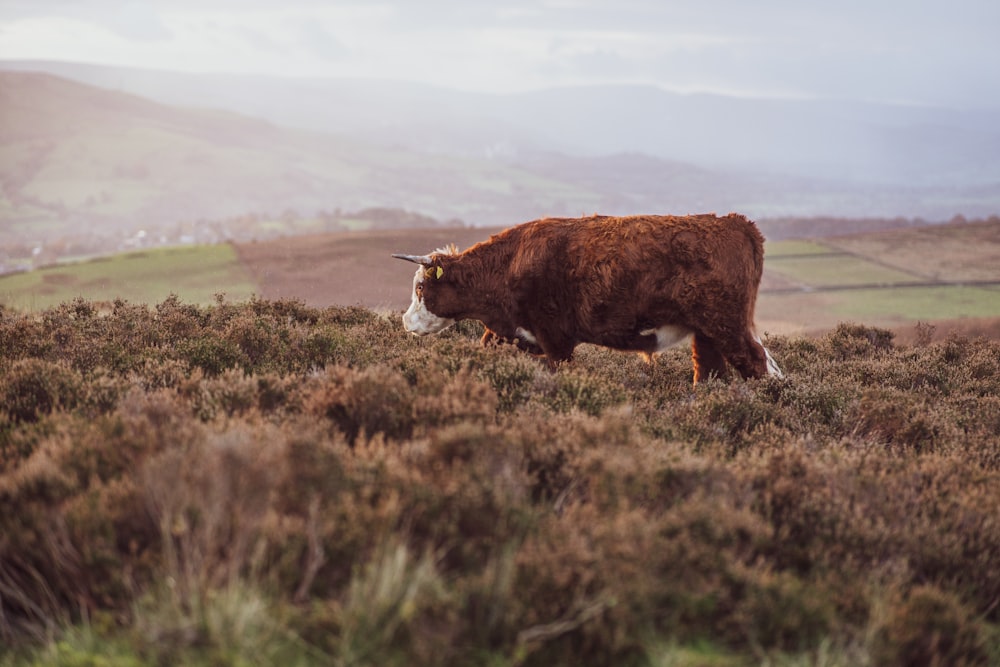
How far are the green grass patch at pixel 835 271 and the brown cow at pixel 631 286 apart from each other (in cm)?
2156

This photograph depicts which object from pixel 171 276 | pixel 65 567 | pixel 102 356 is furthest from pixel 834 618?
pixel 171 276

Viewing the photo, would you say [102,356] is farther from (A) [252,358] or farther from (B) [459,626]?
(B) [459,626]

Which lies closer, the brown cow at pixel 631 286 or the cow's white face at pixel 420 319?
the brown cow at pixel 631 286

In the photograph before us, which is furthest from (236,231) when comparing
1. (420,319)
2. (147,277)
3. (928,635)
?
(928,635)

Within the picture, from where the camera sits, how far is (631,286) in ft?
25.6

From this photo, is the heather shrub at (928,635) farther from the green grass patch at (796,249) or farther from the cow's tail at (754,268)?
the green grass patch at (796,249)

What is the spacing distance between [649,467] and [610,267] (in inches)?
163

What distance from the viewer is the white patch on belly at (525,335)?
8906 mm

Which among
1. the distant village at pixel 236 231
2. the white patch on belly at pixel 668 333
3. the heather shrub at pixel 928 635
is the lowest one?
the heather shrub at pixel 928 635

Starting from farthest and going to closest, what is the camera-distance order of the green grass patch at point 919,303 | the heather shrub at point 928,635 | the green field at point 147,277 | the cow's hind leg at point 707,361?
the green grass patch at point 919,303 → the green field at point 147,277 → the cow's hind leg at point 707,361 → the heather shrub at point 928,635

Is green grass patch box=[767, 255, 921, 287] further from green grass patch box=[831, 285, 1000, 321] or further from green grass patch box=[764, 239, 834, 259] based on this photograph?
green grass patch box=[831, 285, 1000, 321]

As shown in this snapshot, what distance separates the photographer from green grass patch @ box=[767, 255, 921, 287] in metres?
27.6

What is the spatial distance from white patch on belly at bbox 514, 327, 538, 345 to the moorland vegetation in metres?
3.38

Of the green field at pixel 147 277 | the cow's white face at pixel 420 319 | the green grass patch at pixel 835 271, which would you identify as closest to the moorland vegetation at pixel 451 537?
the cow's white face at pixel 420 319
